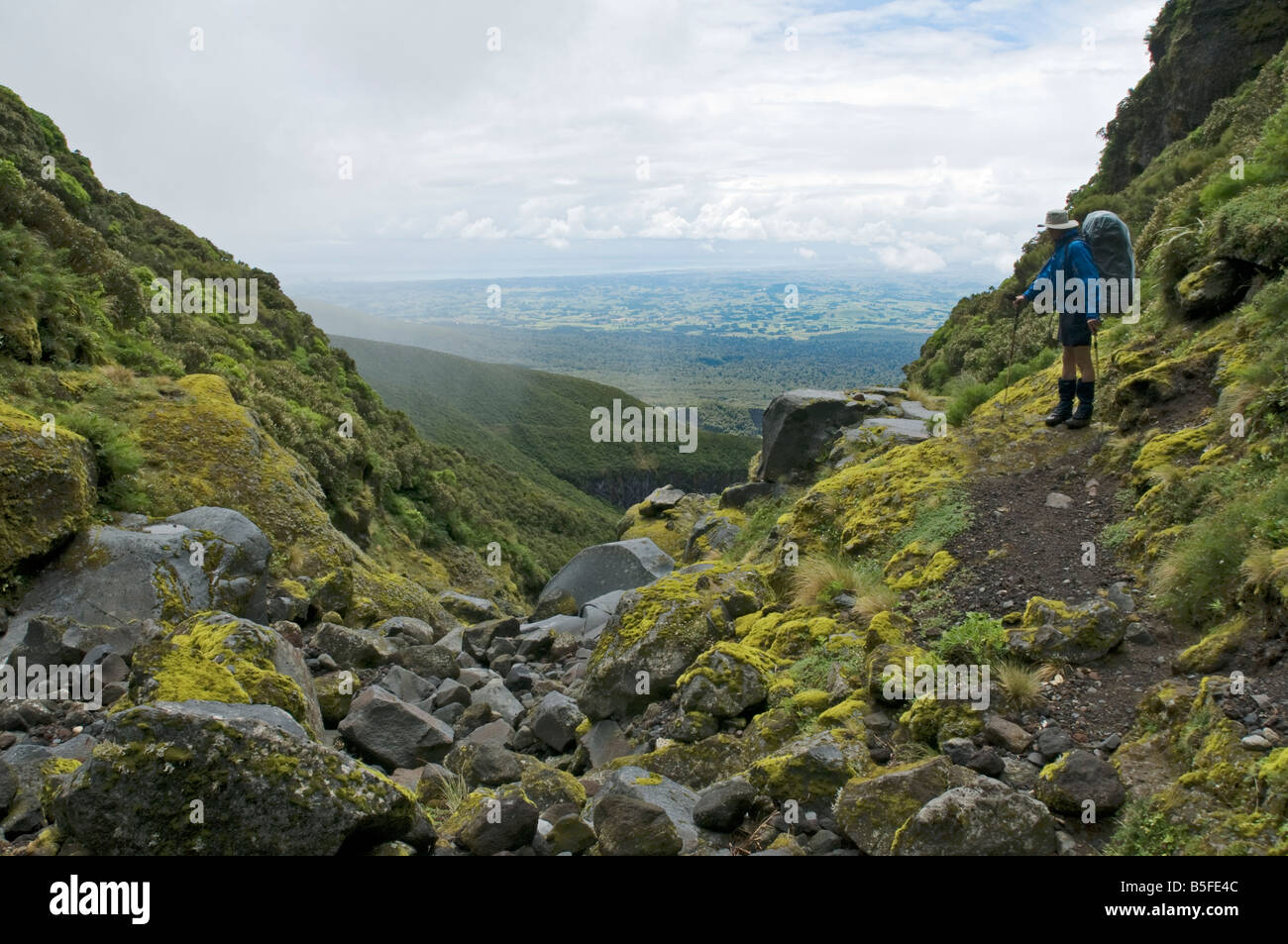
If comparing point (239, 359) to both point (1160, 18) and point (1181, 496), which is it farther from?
point (1160, 18)

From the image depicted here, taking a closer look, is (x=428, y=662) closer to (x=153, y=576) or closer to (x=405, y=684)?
(x=405, y=684)

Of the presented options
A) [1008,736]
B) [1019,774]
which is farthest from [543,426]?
[1019,774]

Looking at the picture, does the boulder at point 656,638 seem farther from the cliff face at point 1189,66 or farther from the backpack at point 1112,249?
the cliff face at point 1189,66

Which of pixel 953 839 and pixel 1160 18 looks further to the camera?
pixel 1160 18

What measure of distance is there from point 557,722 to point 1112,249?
970cm

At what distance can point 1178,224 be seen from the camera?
12711mm

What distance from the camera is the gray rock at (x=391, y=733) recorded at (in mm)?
7367

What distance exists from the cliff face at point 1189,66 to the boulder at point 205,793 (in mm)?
30521

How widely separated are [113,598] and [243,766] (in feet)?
17.9

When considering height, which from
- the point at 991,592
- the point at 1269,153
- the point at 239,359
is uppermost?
the point at 1269,153

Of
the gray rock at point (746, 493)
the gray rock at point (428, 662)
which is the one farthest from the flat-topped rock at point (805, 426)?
the gray rock at point (428, 662)

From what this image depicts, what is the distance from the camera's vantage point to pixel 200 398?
13.4 meters

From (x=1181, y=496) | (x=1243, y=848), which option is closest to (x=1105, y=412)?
(x=1181, y=496)

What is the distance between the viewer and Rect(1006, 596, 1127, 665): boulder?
5840mm
